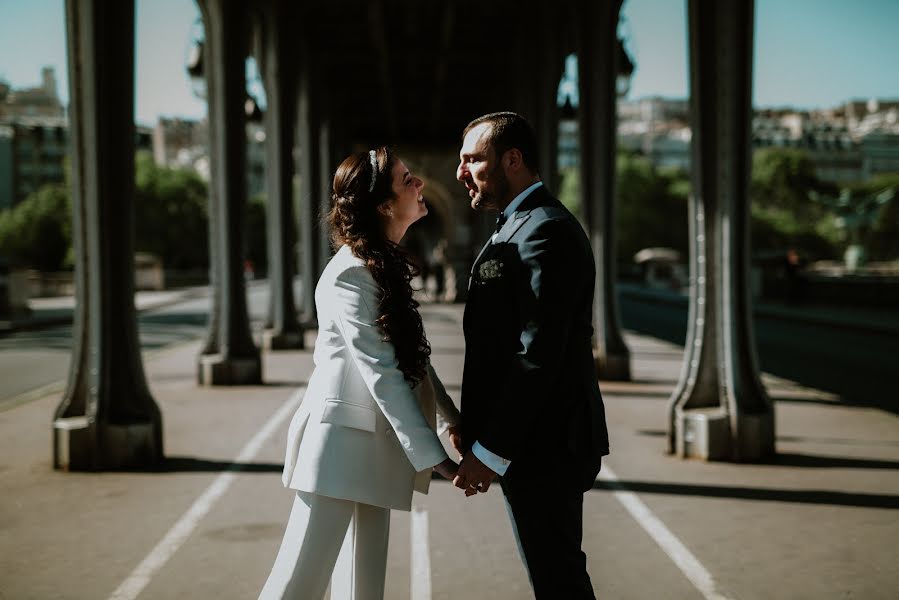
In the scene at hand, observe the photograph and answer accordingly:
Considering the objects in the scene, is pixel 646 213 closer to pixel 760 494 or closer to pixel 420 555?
pixel 760 494

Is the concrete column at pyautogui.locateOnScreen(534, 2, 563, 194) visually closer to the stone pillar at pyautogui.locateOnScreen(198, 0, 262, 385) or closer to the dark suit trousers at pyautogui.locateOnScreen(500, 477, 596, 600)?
the stone pillar at pyautogui.locateOnScreen(198, 0, 262, 385)

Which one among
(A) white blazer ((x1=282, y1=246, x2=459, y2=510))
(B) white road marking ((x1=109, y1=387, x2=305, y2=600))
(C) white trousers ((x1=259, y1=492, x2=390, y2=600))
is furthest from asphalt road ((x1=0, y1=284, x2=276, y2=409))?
(A) white blazer ((x1=282, y1=246, x2=459, y2=510))

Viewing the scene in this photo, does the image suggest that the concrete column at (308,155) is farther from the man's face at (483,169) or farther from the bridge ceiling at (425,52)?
the man's face at (483,169)

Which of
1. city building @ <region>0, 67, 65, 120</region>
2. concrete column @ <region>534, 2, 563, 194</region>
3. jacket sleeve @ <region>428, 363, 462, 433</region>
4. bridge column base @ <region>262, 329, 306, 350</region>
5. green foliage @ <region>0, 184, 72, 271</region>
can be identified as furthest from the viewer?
city building @ <region>0, 67, 65, 120</region>

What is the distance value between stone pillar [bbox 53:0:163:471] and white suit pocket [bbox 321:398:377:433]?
18.0 feet

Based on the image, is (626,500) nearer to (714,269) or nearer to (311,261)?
(714,269)

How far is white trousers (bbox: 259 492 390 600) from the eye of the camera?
3.51m

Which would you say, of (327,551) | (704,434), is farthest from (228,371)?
(327,551)

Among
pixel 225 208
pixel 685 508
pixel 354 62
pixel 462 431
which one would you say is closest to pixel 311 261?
pixel 354 62

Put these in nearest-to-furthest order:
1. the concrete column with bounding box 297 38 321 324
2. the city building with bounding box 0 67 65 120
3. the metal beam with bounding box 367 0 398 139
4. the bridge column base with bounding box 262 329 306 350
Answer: the bridge column base with bounding box 262 329 306 350 < the metal beam with bounding box 367 0 398 139 < the concrete column with bounding box 297 38 321 324 < the city building with bounding box 0 67 65 120

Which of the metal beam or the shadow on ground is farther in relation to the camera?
the metal beam

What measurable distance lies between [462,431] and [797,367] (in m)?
14.9

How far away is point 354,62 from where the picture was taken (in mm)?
Result: 28984

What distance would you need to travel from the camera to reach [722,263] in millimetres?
8859
